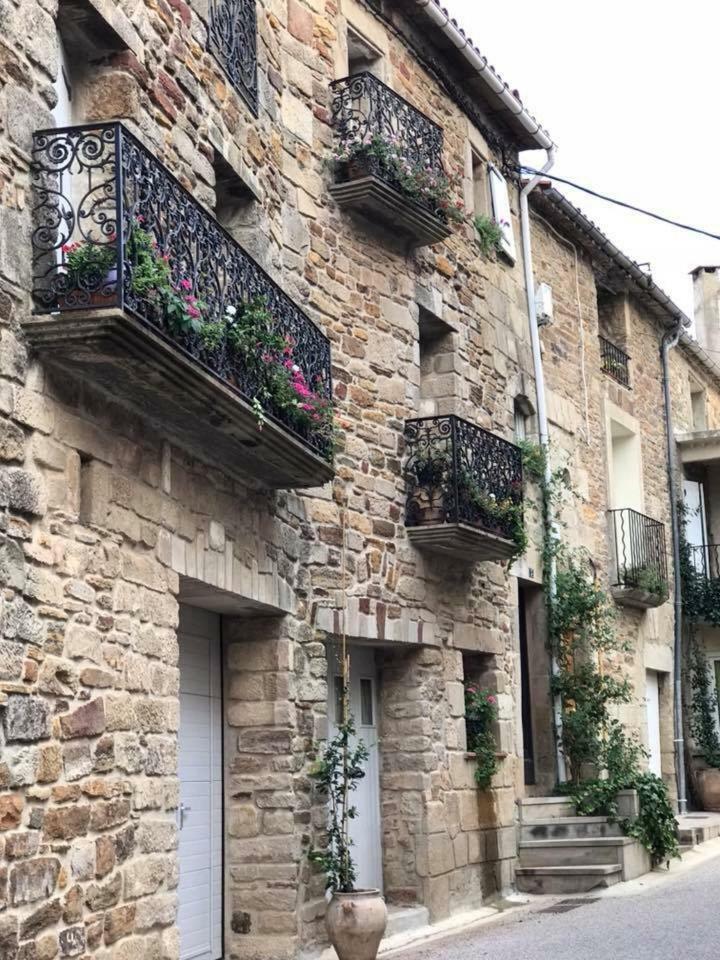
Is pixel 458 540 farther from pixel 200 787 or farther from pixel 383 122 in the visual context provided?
pixel 383 122

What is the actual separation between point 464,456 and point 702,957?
4626 millimetres

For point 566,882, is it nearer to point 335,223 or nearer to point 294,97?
point 335,223

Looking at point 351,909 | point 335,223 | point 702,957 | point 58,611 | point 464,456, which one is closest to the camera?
point 58,611

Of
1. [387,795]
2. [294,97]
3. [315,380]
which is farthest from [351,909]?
[294,97]

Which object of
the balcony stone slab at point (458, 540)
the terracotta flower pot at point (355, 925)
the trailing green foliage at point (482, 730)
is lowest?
the terracotta flower pot at point (355, 925)

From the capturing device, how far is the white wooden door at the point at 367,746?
9828mm

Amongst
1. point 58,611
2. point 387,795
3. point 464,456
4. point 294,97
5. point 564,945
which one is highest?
point 294,97

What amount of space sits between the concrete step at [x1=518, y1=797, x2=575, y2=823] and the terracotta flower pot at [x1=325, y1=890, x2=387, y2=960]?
4.19m

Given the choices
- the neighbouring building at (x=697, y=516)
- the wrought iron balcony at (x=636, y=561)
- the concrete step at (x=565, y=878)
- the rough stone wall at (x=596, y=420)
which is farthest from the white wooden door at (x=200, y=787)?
the neighbouring building at (x=697, y=516)

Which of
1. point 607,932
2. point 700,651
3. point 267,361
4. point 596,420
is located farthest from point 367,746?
point 700,651

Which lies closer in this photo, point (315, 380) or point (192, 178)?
point (192, 178)

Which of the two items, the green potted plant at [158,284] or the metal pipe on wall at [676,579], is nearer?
the green potted plant at [158,284]

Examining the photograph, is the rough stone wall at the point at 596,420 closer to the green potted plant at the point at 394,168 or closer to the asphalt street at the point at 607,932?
the green potted plant at the point at 394,168

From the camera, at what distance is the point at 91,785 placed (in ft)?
19.7
